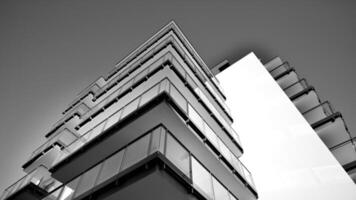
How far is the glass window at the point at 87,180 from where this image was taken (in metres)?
6.37

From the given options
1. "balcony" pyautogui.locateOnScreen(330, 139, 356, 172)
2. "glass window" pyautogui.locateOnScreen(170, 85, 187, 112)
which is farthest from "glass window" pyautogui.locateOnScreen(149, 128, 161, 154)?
"balcony" pyautogui.locateOnScreen(330, 139, 356, 172)

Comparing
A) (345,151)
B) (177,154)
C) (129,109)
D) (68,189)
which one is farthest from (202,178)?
(345,151)

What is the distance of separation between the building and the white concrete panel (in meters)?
0.80

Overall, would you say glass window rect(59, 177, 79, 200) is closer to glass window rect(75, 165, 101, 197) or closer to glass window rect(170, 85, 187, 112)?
glass window rect(75, 165, 101, 197)

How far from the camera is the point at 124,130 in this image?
320 inches

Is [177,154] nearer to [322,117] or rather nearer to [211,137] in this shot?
[211,137]

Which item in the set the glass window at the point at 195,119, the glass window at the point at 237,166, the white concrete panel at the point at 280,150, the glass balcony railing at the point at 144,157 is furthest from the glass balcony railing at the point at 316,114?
the glass balcony railing at the point at 144,157

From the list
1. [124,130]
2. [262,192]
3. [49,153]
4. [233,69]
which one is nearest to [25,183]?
[49,153]

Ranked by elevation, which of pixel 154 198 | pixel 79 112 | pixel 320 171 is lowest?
pixel 320 171

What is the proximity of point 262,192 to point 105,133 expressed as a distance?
21.7 ft

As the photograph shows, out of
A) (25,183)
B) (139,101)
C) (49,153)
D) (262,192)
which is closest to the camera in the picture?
(139,101)

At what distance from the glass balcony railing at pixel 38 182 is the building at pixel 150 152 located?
51mm

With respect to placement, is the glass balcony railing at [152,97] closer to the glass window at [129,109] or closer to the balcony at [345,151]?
the glass window at [129,109]

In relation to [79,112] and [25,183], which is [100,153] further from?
[79,112]
